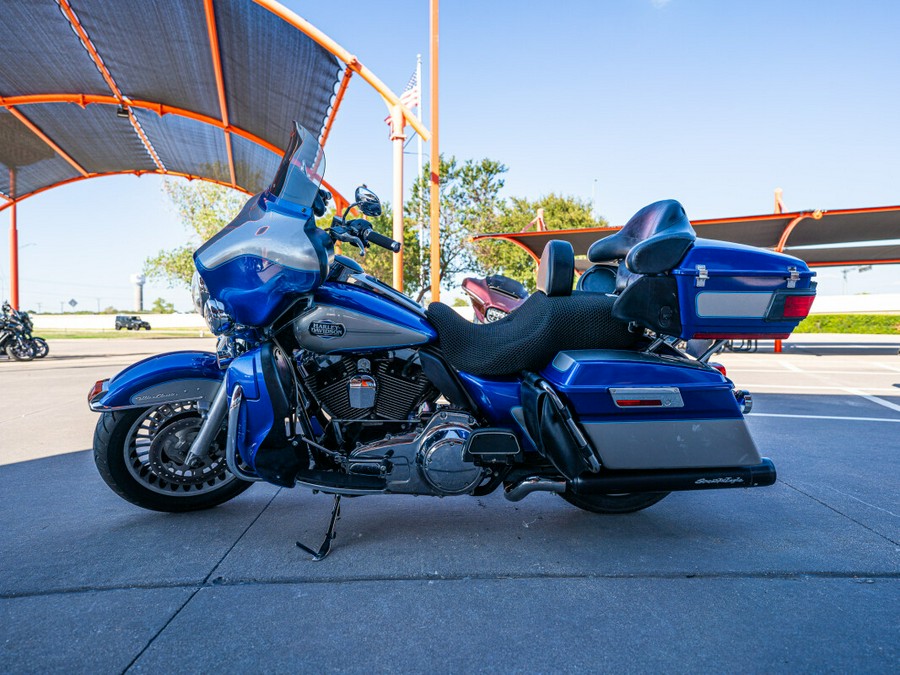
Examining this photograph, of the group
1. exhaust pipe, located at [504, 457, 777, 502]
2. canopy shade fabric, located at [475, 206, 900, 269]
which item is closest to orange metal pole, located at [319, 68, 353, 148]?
canopy shade fabric, located at [475, 206, 900, 269]

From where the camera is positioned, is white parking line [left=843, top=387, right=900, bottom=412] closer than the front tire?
Yes

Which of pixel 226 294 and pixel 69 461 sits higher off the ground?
pixel 226 294

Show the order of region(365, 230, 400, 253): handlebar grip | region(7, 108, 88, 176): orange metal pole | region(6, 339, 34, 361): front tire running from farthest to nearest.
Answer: region(6, 339, 34, 361): front tire → region(7, 108, 88, 176): orange metal pole → region(365, 230, 400, 253): handlebar grip

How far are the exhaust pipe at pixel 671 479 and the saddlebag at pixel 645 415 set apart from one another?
0.03m

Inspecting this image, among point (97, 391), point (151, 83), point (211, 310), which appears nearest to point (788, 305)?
point (211, 310)

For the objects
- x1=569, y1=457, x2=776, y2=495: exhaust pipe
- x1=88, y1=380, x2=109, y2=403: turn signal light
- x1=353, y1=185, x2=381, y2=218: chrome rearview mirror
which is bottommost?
x1=569, y1=457, x2=776, y2=495: exhaust pipe

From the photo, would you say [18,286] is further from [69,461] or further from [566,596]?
[566,596]

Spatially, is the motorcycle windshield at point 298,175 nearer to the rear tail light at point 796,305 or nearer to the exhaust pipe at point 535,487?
the exhaust pipe at point 535,487

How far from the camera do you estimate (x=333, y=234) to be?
2492 mm

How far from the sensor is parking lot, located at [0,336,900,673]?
169cm

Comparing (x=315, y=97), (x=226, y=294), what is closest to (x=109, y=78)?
(x=315, y=97)

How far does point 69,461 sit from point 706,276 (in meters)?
4.22

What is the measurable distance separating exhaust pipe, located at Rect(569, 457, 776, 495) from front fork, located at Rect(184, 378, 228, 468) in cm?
160

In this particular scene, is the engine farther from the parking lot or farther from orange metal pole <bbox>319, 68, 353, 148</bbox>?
orange metal pole <bbox>319, 68, 353, 148</bbox>
